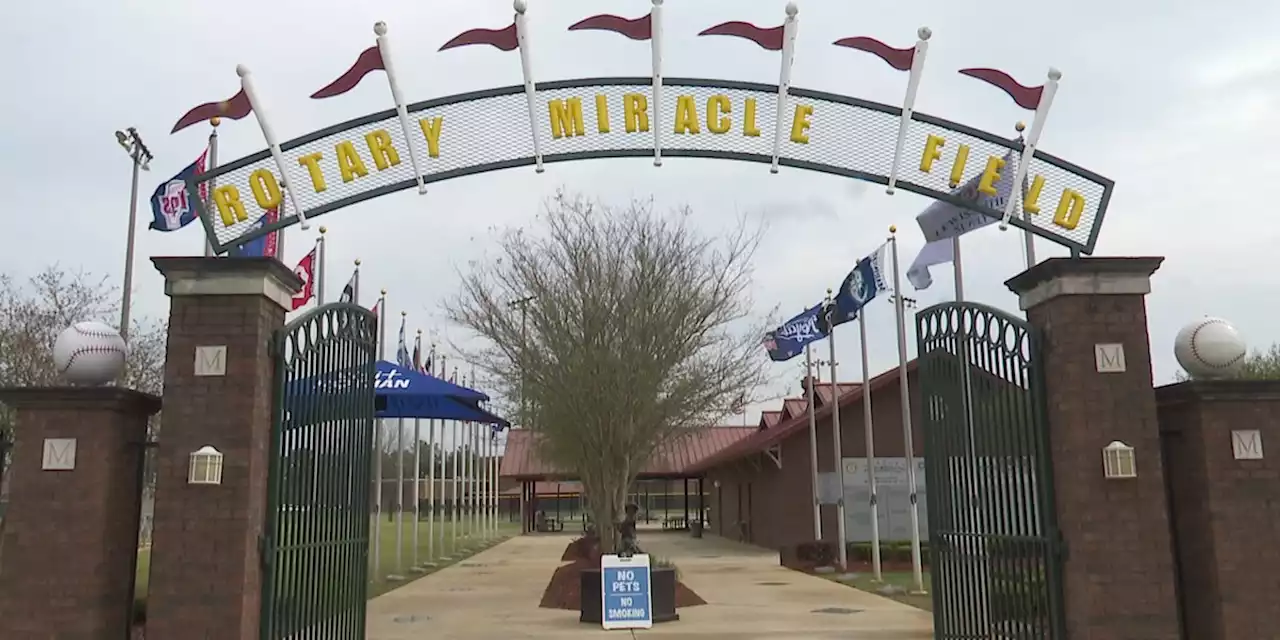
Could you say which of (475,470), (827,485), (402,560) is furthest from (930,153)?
(475,470)

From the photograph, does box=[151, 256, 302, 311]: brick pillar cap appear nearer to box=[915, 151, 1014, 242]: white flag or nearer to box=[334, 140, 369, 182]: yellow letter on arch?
box=[334, 140, 369, 182]: yellow letter on arch

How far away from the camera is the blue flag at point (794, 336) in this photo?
19609 mm

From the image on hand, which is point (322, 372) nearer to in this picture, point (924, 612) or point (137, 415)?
point (137, 415)

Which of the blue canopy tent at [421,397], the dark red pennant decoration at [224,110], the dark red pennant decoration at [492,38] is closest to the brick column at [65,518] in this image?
the dark red pennant decoration at [224,110]

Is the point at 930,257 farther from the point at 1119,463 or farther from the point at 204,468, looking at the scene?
the point at 204,468

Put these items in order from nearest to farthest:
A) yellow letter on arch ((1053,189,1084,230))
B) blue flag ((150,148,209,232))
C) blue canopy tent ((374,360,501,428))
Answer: yellow letter on arch ((1053,189,1084,230)), blue canopy tent ((374,360,501,428)), blue flag ((150,148,209,232))

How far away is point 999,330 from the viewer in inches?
322

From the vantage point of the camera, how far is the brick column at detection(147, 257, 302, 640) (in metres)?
7.12

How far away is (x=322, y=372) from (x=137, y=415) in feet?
4.55

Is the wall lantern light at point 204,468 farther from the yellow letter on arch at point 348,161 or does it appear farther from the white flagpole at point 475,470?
the white flagpole at point 475,470

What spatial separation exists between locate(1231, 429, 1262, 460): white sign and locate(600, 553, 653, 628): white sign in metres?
7.35

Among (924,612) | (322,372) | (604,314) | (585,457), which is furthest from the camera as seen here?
(585,457)

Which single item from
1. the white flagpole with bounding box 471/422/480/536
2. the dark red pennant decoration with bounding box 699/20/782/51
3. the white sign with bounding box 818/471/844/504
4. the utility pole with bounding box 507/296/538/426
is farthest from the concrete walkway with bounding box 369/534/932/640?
the white flagpole with bounding box 471/422/480/536

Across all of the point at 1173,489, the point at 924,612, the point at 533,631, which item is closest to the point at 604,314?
the point at 533,631
